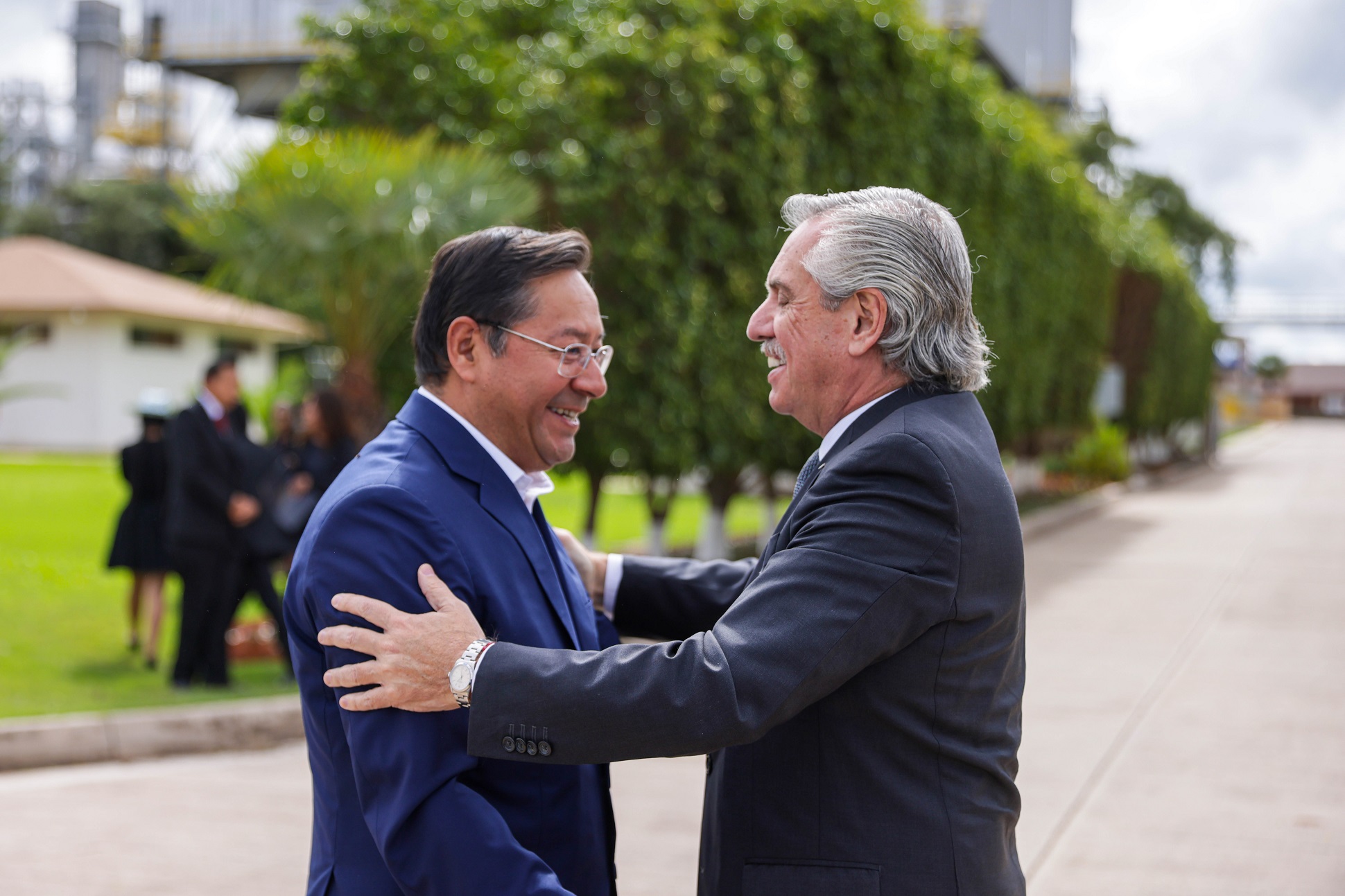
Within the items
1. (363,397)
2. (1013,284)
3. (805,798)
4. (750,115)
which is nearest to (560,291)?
(805,798)

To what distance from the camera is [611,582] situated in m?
2.76

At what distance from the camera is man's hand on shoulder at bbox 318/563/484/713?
1816 mm

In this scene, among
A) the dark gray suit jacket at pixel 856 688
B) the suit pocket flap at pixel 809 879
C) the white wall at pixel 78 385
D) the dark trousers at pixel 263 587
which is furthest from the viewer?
the white wall at pixel 78 385

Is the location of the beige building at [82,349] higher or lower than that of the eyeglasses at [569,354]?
lower

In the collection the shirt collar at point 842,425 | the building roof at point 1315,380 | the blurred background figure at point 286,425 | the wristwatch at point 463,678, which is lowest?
the building roof at point 1315,380

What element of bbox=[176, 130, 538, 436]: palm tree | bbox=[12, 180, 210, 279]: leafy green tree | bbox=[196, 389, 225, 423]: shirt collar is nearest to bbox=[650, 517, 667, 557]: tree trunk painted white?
bbox=[176, 130, 538, 436]: palm tree

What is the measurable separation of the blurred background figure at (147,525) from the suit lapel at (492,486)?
6.39 meters

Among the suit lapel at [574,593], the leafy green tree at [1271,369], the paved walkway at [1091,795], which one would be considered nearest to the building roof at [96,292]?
the paved walkway at [1091,795]

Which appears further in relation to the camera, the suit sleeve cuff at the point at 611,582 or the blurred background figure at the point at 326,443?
the blurred background figure at the point at 326,443

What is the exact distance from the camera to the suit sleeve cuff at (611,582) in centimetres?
276

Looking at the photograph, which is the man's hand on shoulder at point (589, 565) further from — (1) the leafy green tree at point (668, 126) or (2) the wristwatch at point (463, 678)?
(1) the leafy green tree at point (668, 126)

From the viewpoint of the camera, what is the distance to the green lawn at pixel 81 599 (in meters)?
7.11

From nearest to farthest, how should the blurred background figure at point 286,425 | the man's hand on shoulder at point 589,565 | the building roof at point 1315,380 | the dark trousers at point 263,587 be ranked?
the man's hand on shoulder at point 589,565 → the dark trousers at point 263,587 → the blurred background figure at point 286,425 → the building roof at point 1315,380

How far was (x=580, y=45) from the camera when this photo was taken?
9.71 m
